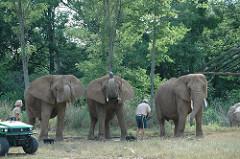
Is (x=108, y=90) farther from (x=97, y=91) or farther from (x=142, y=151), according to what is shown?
(x=142, y=151)

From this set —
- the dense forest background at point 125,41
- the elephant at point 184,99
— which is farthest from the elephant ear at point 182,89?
the dense forest background at point 125,41

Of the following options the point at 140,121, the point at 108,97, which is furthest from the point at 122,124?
the point at 108,97

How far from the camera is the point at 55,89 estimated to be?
54.6ft

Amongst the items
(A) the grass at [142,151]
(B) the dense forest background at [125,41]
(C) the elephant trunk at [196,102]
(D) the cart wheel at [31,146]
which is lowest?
(A) the grass at [142,151]

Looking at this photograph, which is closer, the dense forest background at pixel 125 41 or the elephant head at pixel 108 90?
the elephant head at pixel 108 90

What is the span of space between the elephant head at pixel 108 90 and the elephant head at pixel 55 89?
30.9 inches

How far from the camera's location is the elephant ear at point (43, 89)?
16.7 metres

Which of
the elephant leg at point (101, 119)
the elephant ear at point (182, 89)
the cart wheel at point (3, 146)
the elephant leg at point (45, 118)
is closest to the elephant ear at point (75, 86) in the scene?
the elephant leg at point (101, 119)

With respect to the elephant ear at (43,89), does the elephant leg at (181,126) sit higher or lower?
lower

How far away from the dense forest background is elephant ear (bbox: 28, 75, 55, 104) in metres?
7.15

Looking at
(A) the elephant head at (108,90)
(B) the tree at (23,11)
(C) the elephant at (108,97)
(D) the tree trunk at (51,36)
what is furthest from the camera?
(D) the tree trunk at (51,36)

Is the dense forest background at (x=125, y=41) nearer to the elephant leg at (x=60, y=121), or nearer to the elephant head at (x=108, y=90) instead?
the elephant head at (x=108, y=90)

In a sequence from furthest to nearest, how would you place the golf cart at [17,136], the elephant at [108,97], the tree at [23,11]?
the tree at [23,11] → the elephant at [108,97] → the golf cart at [17,136]

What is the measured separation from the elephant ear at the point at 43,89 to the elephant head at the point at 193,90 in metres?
5.22
